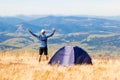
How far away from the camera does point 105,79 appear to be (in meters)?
9.86

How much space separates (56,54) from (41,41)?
2.24 m

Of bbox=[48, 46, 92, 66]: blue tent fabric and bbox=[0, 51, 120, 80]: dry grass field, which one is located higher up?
bbox=[0, 51, 120, 80]: dry grass field

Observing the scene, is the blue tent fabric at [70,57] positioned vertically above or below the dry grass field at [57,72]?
below

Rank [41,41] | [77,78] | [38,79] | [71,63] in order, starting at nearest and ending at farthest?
[38,79]
[77,78]
[71,63]
[41,41]

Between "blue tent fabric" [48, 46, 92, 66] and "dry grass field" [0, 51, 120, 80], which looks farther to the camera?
"blue tent fabric" [48, 46, 92, 66]

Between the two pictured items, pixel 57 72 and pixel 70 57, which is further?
pixel 70 57

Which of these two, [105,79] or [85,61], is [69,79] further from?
[85,61]

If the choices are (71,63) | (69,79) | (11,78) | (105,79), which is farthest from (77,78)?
(71,63)

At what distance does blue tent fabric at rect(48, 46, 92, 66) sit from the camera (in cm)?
1781

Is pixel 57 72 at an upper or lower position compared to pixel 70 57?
upper

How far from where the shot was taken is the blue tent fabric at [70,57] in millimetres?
17811

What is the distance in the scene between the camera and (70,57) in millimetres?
18078

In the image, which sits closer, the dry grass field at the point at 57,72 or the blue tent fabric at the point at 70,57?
the dry grass field at the point at 57,72

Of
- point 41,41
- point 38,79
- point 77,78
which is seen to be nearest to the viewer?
point 38,79
